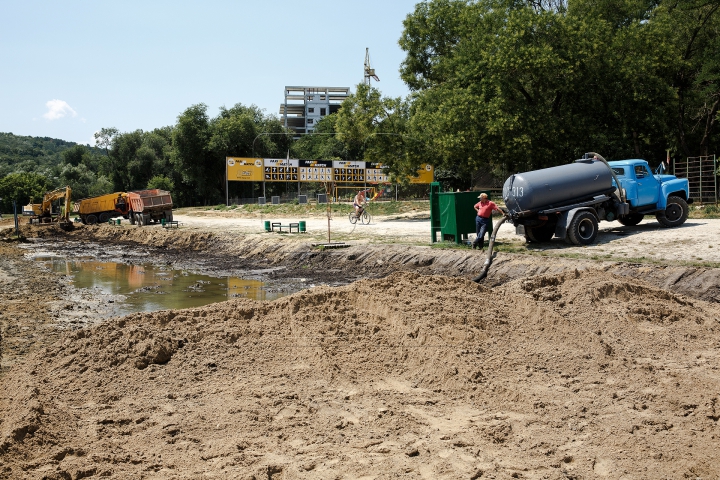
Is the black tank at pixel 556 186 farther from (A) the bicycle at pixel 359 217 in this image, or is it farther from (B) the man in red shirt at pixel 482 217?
(A) the bicycle at pixel 359 217

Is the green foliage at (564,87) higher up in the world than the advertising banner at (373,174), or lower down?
higher up

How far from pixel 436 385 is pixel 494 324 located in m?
2.39

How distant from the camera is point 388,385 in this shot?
25.2 ft

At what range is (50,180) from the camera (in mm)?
79125

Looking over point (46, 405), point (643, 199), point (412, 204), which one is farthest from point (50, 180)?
point (46, 405)

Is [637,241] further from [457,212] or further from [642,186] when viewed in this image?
[457,212]

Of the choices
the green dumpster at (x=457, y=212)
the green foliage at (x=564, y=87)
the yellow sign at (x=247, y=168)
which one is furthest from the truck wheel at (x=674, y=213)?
the yellow sign at (x=247, y=168)

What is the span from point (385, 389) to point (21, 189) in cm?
7418

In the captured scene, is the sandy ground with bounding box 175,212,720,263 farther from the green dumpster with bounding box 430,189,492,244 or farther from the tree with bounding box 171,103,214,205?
the tree with bounding box 171,103,214,205

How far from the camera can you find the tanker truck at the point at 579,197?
17953 mm

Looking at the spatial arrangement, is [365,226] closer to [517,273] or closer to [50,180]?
[517,273]

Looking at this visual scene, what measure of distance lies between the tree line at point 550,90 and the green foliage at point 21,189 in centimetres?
4599

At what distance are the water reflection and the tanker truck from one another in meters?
7.19

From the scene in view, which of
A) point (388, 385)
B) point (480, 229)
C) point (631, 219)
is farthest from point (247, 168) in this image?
point (388, 385)
